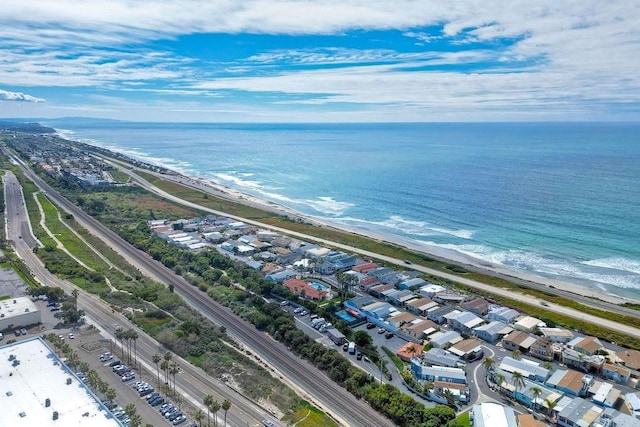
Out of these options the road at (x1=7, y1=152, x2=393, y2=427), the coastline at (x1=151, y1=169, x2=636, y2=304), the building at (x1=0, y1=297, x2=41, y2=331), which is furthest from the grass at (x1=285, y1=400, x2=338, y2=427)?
the coastline at (x1=151, y1=169, x2=636, y2=304)

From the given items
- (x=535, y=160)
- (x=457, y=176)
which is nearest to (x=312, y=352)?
(x=457, y=176)

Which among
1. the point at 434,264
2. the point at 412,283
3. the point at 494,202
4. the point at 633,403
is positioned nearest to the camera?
the point at 633,403

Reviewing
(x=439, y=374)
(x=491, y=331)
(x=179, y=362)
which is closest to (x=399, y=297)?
(x=491, y=331)

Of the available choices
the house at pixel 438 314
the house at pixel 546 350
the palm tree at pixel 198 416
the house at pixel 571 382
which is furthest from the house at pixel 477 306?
the palm tree at pixel 198 416

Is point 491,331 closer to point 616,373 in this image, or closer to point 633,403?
point 616,373

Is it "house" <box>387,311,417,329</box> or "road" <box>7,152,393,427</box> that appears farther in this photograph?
"house" <box>387,311,417,329</box>

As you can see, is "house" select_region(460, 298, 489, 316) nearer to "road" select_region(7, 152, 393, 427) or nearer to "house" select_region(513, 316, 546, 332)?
"house" select_region(513, 316, 546, 332)
